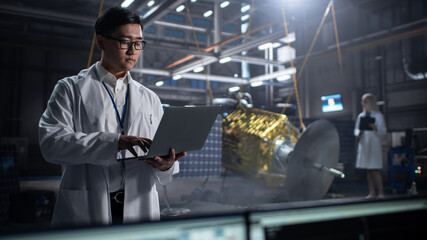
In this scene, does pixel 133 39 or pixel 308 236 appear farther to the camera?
pixel 133 39

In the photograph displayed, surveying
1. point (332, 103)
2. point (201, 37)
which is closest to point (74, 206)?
point (332, 103)

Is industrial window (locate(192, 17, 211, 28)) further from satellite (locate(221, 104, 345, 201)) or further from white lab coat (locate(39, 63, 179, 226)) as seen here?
white lab coat (locate(39, 63, 179, 226))

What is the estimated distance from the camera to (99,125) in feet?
4.35

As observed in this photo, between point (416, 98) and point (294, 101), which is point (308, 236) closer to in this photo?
point (416, 98)

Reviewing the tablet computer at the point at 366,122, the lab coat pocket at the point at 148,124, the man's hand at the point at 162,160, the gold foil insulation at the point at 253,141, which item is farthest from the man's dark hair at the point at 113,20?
the tablet computer at the point at 366,122

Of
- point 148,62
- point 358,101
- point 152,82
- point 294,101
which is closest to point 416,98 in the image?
point 358,101

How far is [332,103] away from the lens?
996 centimetres

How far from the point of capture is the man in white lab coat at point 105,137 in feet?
3.96

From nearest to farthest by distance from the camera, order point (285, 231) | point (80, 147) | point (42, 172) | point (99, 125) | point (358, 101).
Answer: point (285, 231), point (80, 147), point (99, 125), point (358, 101), point (42, 172)

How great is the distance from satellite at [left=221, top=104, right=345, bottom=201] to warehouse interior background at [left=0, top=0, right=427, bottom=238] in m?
0.27

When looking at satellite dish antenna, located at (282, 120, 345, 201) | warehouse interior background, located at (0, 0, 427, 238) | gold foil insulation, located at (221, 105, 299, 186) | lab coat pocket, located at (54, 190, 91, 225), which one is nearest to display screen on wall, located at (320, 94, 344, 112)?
warehouse interior background, located at (0, 0, 427, 238)

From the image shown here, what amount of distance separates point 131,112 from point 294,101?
11783 mm

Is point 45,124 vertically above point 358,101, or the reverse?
point 358,101

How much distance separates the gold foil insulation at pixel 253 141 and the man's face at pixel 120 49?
3.19m
